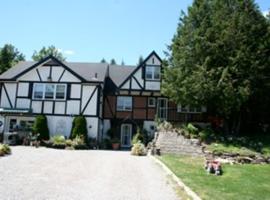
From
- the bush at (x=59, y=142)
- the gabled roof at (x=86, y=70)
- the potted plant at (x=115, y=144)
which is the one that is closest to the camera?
the bush at (x=59, y=142)

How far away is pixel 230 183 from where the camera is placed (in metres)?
12.8

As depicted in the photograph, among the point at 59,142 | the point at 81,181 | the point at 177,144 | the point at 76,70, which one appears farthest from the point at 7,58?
the point at 81,181

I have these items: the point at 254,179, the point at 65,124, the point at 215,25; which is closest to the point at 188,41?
the point at 215,25

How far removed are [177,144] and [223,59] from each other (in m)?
6.81

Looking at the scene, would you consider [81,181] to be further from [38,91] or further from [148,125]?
[148,125]

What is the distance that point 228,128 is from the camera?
92.5 feet

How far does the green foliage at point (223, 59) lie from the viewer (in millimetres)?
24531

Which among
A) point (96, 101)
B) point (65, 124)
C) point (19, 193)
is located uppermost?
point (96, 101)

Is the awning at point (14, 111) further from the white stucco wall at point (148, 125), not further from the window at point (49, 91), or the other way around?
the white stucco wall at point (148, 125)

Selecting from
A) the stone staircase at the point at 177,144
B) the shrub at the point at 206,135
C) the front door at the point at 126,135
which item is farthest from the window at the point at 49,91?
the shrub at the point at 206,135

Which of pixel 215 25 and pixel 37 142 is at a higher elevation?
pixel 215 25

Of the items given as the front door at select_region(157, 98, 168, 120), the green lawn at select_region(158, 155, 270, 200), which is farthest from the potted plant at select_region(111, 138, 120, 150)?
the green lawn at select_region(158, 155, 270, 200)

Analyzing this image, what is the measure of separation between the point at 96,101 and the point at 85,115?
1.53 metres

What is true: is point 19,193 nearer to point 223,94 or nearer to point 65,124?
point 223,94
